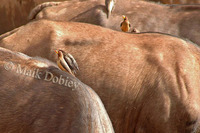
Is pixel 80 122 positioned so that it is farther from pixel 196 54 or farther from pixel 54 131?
pixel 196 54

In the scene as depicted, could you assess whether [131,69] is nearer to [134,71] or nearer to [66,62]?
[134,71]

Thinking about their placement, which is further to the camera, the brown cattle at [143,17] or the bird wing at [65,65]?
the brown cattle at [143,17]

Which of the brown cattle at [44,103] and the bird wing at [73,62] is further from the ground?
the brown cattle at [44,103]

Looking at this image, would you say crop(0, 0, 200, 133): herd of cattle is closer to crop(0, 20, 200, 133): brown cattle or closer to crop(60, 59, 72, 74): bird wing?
crop(0, 20, 200, 133): brown cattle

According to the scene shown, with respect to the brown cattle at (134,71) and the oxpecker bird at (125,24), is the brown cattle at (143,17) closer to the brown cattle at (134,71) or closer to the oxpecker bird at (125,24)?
the oxpecker bird at (125,24)

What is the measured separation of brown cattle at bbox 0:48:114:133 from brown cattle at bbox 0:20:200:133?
1417 millimetres

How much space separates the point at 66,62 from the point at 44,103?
4.41 ft

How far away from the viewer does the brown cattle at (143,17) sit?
4941 mm

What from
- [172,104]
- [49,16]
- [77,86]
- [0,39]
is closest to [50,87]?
[77,86]

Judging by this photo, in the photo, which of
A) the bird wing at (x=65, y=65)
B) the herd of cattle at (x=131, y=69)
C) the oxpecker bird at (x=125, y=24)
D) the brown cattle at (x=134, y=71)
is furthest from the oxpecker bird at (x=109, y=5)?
the bird wing at (x=65, y=65)

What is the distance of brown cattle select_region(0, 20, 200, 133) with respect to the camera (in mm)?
3293

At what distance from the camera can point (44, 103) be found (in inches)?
72.7

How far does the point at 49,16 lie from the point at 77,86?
3.20 m

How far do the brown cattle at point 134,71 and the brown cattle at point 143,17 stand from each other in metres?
1.33
